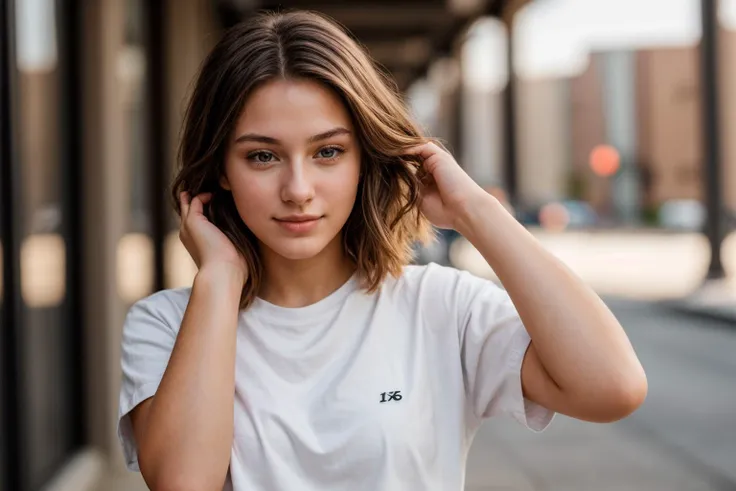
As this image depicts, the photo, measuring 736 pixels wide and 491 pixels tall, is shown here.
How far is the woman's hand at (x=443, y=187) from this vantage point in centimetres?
173

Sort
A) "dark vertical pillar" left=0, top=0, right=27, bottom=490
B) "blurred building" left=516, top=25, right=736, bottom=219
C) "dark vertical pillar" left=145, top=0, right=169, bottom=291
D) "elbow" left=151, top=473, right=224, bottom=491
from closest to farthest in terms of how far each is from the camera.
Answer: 1. "elbow" left=151, top=473, right=224, bottom=491
2. "dark vertical pillar" left=0, top=0, right=27, bottom=490
3. "dark vertical pillar" left=145, top=0, right=169, bottom=291
4. "blurred building" left=516, top=25, right=736, bottom=219

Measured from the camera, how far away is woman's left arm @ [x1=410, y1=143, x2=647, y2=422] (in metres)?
1.58

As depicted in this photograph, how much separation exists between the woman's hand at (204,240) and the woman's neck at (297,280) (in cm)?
6

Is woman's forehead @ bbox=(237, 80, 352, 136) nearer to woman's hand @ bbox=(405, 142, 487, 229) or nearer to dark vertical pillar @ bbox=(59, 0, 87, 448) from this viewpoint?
woman's hand @ bbox=(405, 142, 487, 229)

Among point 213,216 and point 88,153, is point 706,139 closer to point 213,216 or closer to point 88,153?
point 88,153

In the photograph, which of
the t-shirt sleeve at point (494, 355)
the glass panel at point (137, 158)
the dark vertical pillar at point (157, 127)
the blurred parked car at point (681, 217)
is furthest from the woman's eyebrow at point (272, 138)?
the blurred parked car at point (681, 217)

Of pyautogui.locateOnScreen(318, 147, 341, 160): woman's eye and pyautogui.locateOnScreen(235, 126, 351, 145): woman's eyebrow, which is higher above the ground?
pyautogui.locateOnScreen(235, 126, 351, 145): woman's eyebrow

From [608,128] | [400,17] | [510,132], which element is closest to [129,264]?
[400,17]

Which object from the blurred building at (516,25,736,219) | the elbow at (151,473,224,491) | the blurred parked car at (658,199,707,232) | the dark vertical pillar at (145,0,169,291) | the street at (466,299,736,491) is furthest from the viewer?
the blurred building at (516,25,736,219)

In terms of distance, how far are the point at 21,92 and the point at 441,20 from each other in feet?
40.1

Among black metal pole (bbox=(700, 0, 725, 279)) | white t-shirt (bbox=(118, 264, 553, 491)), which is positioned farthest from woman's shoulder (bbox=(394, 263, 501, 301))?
black metal pole (bbox=(700, 0, 725, 279))

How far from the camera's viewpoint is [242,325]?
1.70 m

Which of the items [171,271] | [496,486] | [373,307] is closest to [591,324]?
[373,307]

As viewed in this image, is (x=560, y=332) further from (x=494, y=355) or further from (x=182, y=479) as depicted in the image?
(x=182, y=479)
